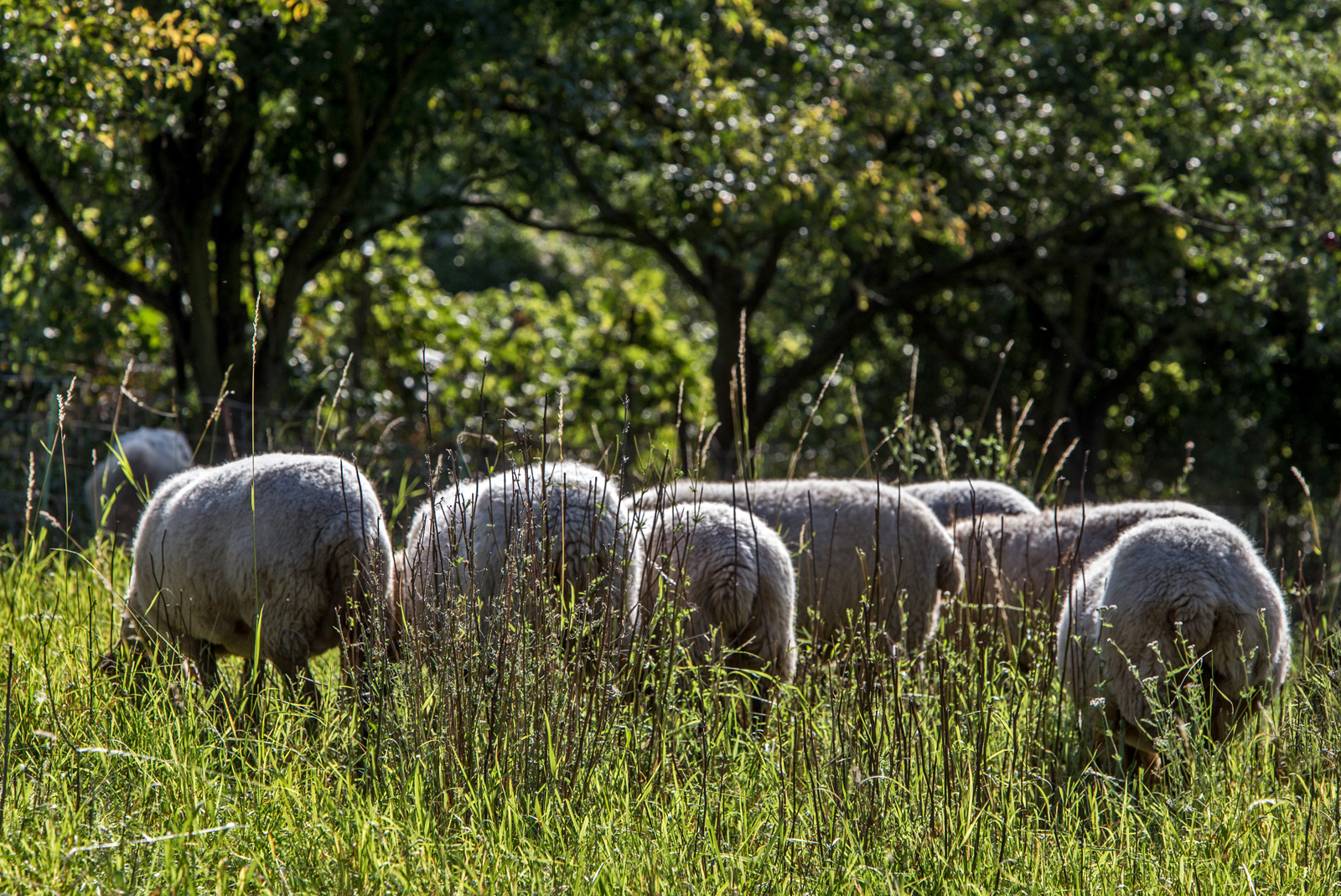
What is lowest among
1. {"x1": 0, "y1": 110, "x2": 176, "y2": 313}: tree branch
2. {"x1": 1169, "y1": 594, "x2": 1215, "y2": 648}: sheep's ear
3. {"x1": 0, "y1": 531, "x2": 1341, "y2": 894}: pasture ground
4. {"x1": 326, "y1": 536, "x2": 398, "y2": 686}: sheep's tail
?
{"x1": 0, "y1": 531, "x2": 1341, "y2": 894}: pasture ground

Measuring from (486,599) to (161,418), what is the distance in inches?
239

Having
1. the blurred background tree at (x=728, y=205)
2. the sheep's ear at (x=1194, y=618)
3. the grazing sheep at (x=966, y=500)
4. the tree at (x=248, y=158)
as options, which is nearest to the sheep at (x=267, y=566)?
the blurred background tree at (x=728, y=205)

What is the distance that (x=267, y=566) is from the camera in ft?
11.9

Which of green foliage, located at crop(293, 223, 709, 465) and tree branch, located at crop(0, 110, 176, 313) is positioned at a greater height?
tree branch, located at crop(0, 110, 176, 313)

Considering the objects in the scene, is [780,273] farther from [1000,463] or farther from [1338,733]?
[1338,733]

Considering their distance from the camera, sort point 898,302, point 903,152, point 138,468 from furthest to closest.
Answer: point 898,302
point 903,152
point 138,468

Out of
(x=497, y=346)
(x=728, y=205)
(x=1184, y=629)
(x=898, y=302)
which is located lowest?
(x=1184, y=629)

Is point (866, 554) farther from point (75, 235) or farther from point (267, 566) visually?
point (75, 235)

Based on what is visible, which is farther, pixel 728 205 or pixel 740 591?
pixel 728 205

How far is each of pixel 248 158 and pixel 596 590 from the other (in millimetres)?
7239

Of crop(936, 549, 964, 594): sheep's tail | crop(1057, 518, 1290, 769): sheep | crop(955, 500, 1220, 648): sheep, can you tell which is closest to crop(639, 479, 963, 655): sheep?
crop(936, 549, 964, 594): sheep's tail

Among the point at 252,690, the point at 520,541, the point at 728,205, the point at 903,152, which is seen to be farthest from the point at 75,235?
the point at 903,152

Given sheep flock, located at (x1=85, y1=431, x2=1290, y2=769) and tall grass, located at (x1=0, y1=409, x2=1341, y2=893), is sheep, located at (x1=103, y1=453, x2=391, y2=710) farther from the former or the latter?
tall grass, located at (x1=0, y1=409, x2=1341, y2=893)

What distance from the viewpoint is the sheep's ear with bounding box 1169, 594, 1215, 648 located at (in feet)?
12.1
